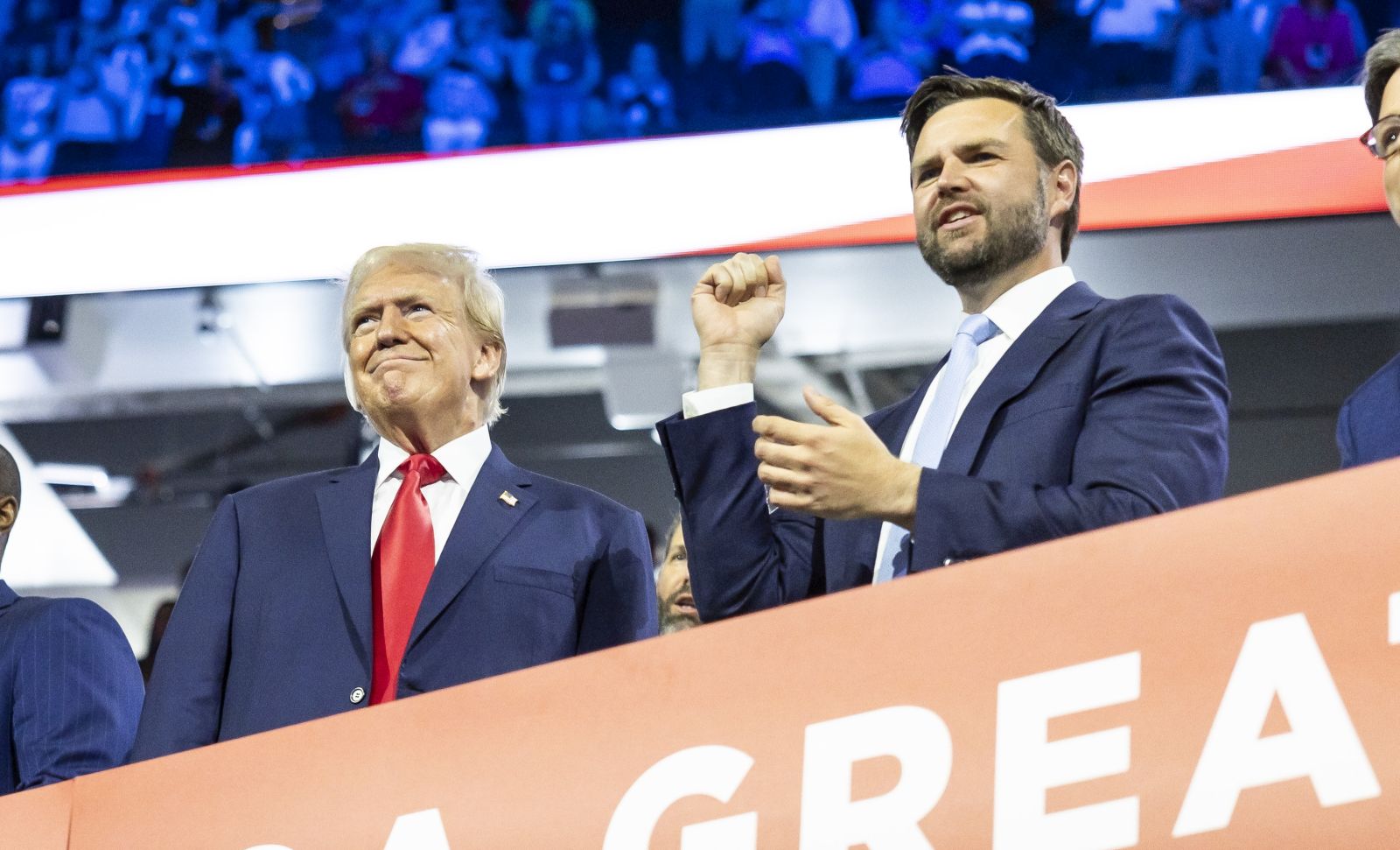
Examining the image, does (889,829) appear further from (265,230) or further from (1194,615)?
(265,230)

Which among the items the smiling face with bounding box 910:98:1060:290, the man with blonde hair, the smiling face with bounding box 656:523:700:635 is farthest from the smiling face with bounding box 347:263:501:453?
the smiling face with bounding box 656:523:700:635

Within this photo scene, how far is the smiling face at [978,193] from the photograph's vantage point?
175cm

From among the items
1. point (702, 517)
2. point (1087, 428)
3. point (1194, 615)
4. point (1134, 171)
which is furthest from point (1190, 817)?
point (1134, 171)

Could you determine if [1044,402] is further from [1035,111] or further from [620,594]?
[620,594]

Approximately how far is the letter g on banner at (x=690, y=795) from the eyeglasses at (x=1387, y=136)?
3.19 ft

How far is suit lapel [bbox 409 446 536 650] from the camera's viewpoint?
184cm

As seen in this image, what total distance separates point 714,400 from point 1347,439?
662 mm

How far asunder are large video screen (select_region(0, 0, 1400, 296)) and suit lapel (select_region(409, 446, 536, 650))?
143 inches

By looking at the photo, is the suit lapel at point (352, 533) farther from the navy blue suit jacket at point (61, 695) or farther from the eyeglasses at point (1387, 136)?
the eyeglasses at point (1387, 136)

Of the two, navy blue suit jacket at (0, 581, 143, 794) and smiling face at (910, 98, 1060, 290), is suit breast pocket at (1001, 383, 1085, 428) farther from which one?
navy blue suit jacket at (0, 581, 143, 794)

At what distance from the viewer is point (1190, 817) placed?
1087 mm

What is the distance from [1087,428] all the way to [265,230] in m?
4.74

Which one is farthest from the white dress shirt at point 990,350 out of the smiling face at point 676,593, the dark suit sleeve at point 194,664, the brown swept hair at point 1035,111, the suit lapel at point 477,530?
the smiling face at point 676,593

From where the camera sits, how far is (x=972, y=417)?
62.4 inches
